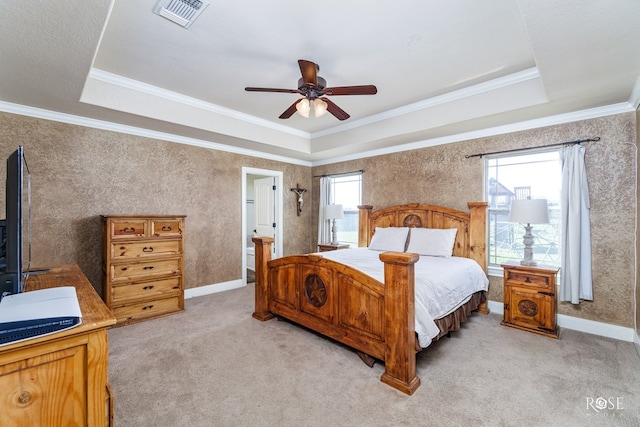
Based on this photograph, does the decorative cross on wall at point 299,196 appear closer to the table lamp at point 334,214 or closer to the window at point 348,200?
the window at point 348,200

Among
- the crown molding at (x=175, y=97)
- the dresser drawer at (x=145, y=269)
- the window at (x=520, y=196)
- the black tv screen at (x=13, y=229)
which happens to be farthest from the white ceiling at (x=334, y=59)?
the dresser drawer at (x=145, y=269)

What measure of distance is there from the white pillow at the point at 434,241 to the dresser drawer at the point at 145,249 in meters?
3.12

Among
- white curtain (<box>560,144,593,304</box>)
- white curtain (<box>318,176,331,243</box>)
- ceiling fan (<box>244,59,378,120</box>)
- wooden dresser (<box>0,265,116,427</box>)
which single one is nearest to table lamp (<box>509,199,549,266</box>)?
white curtain (<box>560,144,593,304</box>)

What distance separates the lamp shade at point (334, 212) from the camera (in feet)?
16.3

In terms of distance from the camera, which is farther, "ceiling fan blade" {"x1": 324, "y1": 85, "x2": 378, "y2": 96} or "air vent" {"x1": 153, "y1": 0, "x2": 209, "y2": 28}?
"ceiling fan blade" {"x1": 324, "y1": 85, "x2": 378, "y2": 96}

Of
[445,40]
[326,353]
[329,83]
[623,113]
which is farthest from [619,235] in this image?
[329,83]

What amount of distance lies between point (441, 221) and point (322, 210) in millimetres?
2296

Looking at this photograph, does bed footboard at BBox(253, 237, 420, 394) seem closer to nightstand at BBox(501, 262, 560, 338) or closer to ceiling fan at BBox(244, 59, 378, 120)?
ceiling fan at BBox(244, 59, 378, 120)

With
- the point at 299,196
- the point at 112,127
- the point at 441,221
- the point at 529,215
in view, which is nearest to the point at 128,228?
the point at 112,127

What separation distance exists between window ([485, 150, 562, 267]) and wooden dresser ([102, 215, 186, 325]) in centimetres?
413

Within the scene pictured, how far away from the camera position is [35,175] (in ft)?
10.2

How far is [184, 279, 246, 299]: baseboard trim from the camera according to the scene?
4241mm

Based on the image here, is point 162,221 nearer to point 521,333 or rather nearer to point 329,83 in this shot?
point 329,83

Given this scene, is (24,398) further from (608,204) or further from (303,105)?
(608,204)
